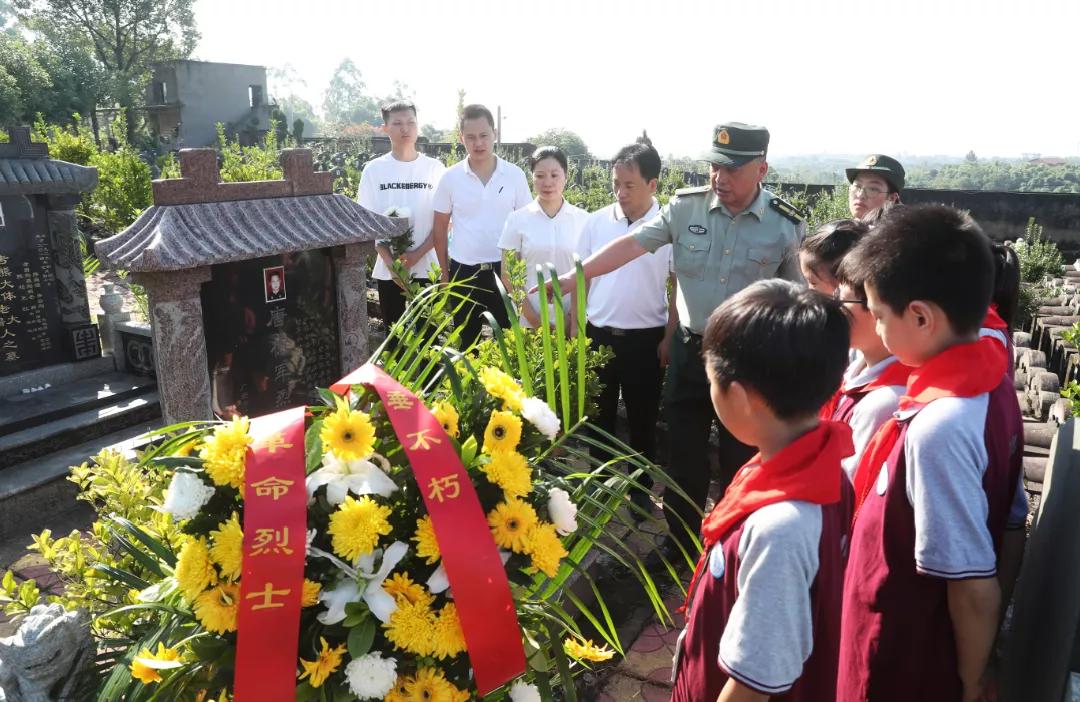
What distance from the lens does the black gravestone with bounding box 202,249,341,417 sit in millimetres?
3039

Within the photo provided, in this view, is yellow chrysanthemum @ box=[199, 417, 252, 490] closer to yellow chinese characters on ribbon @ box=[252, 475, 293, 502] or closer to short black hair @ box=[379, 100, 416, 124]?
yellow chinese characters on ribbon @ box=[252, 475, 293, 502]

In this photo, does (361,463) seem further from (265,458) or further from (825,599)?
(825,599)

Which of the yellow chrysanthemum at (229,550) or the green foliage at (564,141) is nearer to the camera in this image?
the yellow chrysanthemum at (229,550)

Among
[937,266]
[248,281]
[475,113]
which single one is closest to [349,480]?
[937,266]

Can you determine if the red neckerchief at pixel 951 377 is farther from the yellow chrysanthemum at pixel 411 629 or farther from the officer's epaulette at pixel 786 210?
the officer's epaulette at pixel 786 210

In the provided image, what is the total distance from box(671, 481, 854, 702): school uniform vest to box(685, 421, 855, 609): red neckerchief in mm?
26

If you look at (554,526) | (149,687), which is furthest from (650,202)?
(149,687)

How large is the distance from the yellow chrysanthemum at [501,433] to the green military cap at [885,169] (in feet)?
8.28

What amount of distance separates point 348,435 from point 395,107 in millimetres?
3300

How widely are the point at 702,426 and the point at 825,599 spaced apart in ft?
5.09

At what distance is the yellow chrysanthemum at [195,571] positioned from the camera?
109cm

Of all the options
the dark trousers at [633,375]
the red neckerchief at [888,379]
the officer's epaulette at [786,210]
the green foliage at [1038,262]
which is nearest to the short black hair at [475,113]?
the dark trousers at [633,375]

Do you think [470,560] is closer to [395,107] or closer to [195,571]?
[195,571]

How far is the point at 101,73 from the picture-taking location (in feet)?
92.0
